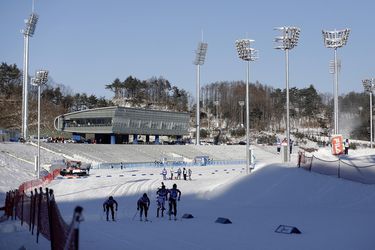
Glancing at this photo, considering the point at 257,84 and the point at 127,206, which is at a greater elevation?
the point at 257,84

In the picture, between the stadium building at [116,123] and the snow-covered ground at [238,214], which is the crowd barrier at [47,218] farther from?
the stadium building at [116,123]

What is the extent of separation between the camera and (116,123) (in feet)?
284

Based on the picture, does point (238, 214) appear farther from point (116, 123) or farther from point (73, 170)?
point (116, 123)

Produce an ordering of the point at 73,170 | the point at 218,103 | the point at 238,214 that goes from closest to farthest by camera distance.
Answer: the point at 238,214
the point at 73,170
the point at 218,103

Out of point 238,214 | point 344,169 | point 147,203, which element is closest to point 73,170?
point 344,169

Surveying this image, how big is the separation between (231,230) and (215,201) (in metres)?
11.5

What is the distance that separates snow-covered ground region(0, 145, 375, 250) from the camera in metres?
14.7

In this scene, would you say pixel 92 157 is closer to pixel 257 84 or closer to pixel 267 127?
pixel 267 127

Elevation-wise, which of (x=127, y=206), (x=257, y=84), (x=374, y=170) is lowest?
(x=127, y=206)

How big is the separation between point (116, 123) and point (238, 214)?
216 ft

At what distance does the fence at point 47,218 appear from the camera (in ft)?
25.6

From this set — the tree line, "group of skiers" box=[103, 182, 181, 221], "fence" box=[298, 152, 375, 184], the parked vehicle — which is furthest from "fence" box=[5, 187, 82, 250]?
the tree line

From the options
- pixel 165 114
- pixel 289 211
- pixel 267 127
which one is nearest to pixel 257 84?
pixel 267 127

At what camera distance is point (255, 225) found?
61.1ft
